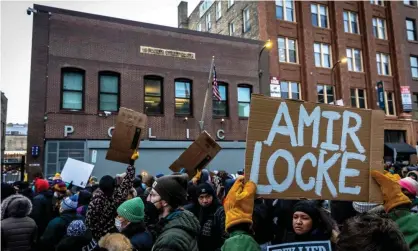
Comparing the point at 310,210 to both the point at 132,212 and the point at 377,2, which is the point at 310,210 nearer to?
the point at 132,212

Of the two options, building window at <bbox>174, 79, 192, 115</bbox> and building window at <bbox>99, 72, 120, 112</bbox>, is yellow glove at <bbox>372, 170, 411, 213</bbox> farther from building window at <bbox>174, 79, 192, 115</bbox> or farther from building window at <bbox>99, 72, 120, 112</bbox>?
building window at <bbox>174, 79, 192, 115</bbox>

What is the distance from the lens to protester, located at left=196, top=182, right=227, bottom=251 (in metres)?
4.12

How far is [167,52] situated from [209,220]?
1380 centimetres

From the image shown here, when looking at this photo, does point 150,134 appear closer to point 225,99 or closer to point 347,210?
point 225,99

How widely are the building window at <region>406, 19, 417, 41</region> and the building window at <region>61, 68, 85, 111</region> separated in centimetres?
2676

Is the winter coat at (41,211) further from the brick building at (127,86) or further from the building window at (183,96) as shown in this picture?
the building window at (183,96)

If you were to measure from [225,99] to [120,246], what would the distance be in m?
15.9

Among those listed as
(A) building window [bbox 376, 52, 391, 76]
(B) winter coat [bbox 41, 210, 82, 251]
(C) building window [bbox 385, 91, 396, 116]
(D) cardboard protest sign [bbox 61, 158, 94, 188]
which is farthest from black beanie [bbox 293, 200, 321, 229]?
(A) building window [bbox 376, 52, 391, 76]

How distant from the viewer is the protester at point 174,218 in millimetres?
2482

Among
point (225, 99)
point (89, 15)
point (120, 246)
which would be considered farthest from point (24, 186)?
point (225, 99)

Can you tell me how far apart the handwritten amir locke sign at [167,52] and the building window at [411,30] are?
20.8 m

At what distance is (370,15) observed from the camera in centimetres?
2523

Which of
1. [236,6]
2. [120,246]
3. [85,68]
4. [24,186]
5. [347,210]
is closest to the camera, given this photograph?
[120,246]

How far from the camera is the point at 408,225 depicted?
7.59 ft
